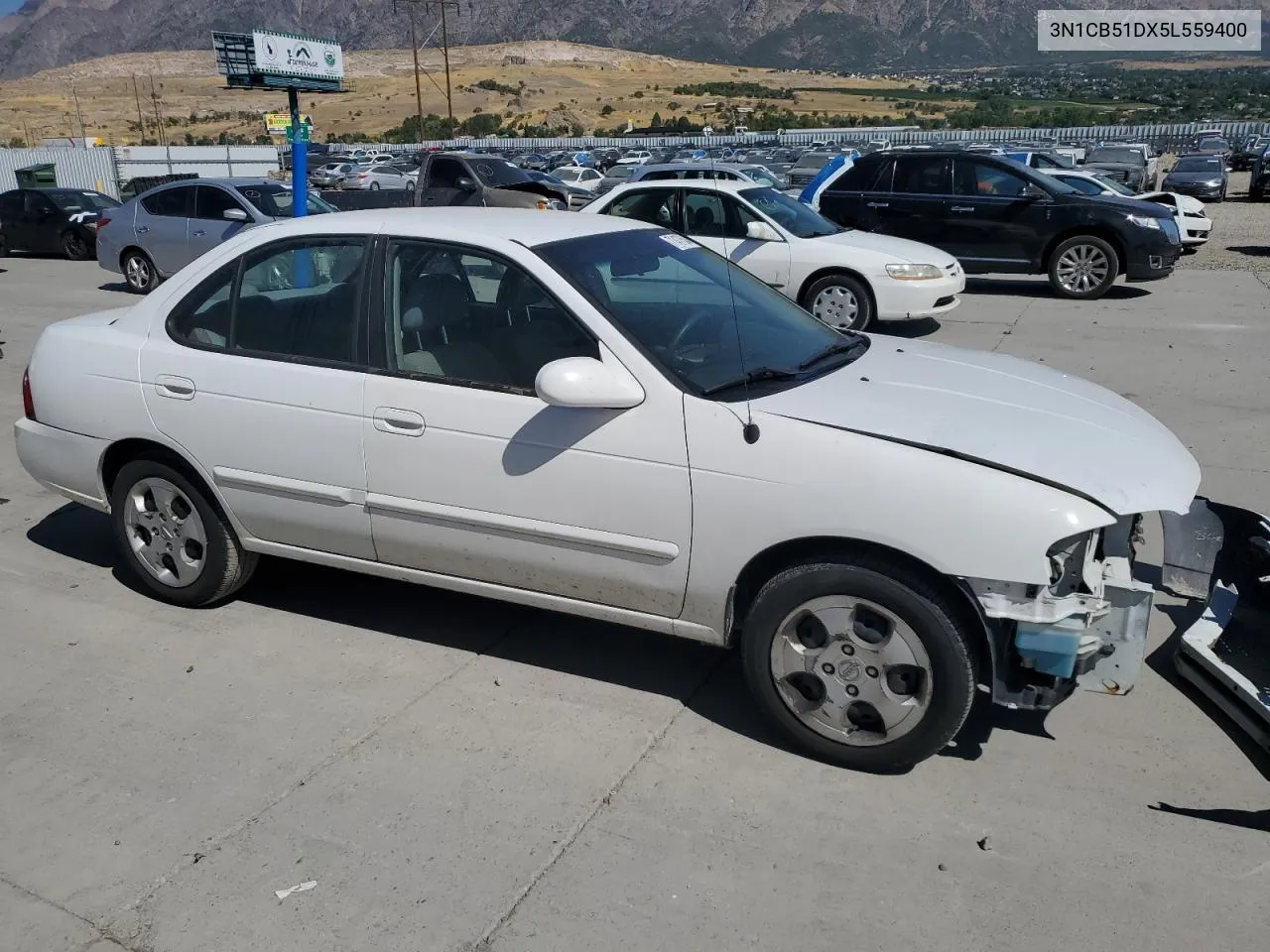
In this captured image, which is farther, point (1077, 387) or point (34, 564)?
point (34, 564)

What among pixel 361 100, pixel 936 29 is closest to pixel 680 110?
pixel 361 100

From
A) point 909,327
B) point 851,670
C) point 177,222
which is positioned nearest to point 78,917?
point 851,670

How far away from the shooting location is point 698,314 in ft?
13.8

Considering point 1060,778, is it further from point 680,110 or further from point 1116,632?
point 680,110

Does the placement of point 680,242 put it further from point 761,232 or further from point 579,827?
point 761,232

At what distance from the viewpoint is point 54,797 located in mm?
3553

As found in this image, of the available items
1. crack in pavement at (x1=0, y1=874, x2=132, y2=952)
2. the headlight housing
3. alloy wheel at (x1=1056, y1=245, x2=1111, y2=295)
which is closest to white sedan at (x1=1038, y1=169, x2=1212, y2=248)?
alloy wheel at (x1=1056, y1=245, x2=1111, y2=295)

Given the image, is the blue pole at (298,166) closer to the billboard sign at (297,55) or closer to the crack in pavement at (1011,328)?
the crack in pavement at (1011,328)

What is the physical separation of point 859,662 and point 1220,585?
1.65 m

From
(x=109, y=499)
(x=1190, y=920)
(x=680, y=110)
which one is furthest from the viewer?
(x=680, y=110)

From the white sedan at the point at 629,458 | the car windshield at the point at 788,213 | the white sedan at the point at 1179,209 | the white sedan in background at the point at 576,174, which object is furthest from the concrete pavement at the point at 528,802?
the white sedan in background at the point at 576,174

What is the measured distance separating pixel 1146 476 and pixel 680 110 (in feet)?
230

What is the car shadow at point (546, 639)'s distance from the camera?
3.91 m

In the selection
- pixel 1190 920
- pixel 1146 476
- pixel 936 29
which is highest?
pixel 936 29
